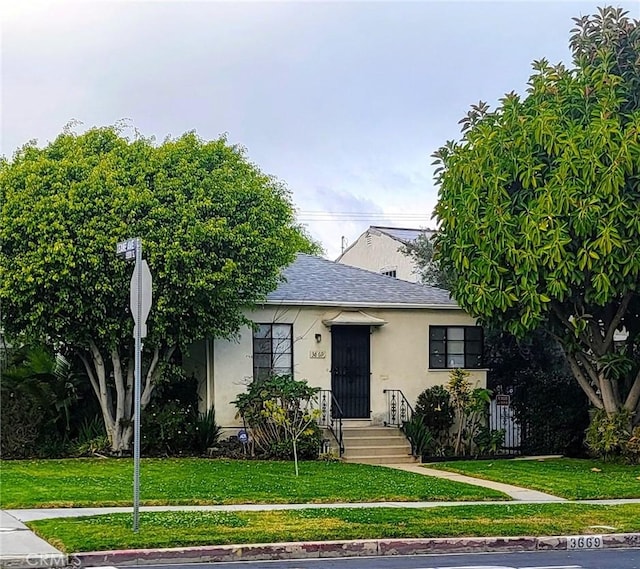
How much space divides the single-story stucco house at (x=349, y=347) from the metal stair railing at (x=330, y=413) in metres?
0.22

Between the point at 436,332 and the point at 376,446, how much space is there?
11.8ft

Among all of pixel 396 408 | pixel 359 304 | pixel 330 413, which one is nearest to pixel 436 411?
pixel 396 408

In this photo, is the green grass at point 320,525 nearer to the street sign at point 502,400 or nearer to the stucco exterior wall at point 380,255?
the street sign at point 502,400

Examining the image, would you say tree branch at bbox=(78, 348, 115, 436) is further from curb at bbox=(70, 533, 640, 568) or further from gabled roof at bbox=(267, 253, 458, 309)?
curb at bbox=(70, 533, 640, 568)

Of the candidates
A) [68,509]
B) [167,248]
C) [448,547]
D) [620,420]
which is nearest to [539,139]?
[620,420]

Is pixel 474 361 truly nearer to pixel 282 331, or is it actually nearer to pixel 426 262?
pixel 282 331

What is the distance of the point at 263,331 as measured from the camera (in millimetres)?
23016

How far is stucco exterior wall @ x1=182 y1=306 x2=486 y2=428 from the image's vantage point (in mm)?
22469

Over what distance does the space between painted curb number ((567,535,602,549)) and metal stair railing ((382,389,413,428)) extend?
11.7m

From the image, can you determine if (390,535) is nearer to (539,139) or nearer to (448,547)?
(448,547)

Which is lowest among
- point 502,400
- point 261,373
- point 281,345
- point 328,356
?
point 502,400

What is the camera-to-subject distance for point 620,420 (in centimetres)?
2039

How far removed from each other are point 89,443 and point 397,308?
25.8ft

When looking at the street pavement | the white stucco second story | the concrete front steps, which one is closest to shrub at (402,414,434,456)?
the concrete front steps
